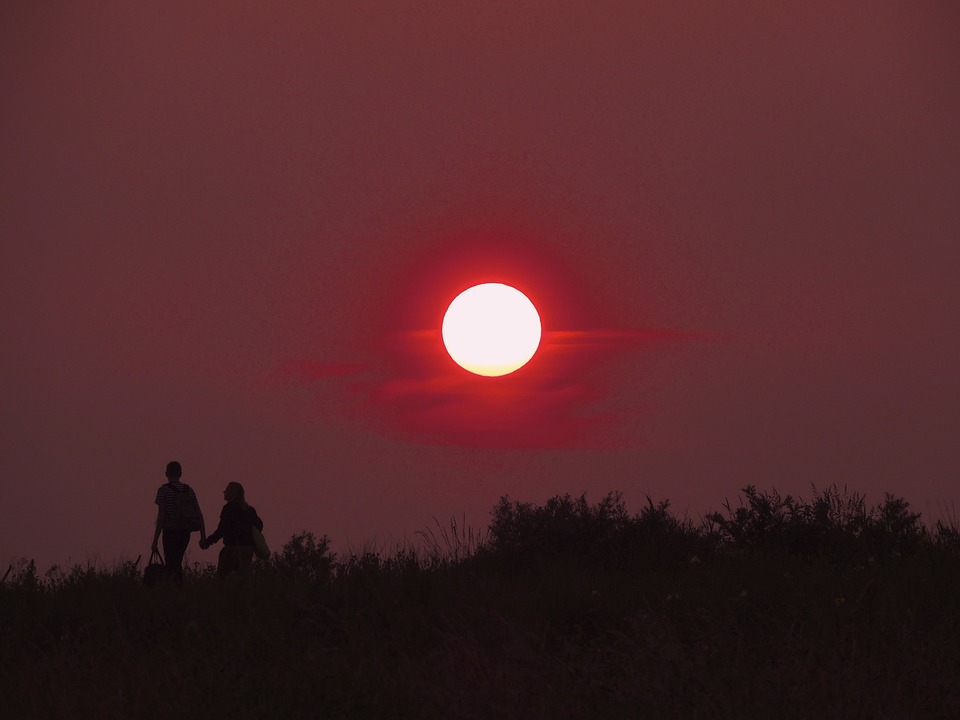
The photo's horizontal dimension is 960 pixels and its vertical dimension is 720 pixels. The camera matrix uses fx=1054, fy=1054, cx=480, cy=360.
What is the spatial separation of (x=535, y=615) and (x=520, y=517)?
5923mm

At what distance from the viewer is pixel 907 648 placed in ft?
26.5

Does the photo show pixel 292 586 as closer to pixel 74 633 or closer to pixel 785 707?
pixel 74 633

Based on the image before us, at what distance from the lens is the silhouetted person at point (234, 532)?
1362 centimetres

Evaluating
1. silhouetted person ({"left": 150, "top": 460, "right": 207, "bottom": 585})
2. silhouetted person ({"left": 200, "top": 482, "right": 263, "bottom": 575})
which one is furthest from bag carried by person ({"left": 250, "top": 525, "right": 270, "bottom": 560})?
silhouetted person ({"left": 150, "top": 460, "right": 207, "bottom": 585})

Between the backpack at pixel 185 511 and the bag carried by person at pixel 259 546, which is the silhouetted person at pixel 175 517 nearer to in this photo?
the backpack at pixel 185 511

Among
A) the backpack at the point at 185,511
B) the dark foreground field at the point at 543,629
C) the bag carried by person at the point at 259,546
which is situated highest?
the backpack at the point at 185,511

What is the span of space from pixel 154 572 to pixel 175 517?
0.77 m

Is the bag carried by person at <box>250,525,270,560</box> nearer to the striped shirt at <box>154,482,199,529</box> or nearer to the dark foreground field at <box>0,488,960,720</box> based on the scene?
the dark foreground field at <box>0,488,960,720</box>

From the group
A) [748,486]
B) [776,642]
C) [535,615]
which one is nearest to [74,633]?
[535,615]

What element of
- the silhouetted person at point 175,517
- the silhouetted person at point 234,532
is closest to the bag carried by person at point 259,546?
the silhouetted person at point 234,532

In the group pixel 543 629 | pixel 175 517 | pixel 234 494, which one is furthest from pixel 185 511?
pixel 543 629

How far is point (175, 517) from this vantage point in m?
13.8

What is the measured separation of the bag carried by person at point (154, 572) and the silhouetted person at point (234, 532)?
581mm

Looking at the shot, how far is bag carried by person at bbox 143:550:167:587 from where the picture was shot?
13.2m
